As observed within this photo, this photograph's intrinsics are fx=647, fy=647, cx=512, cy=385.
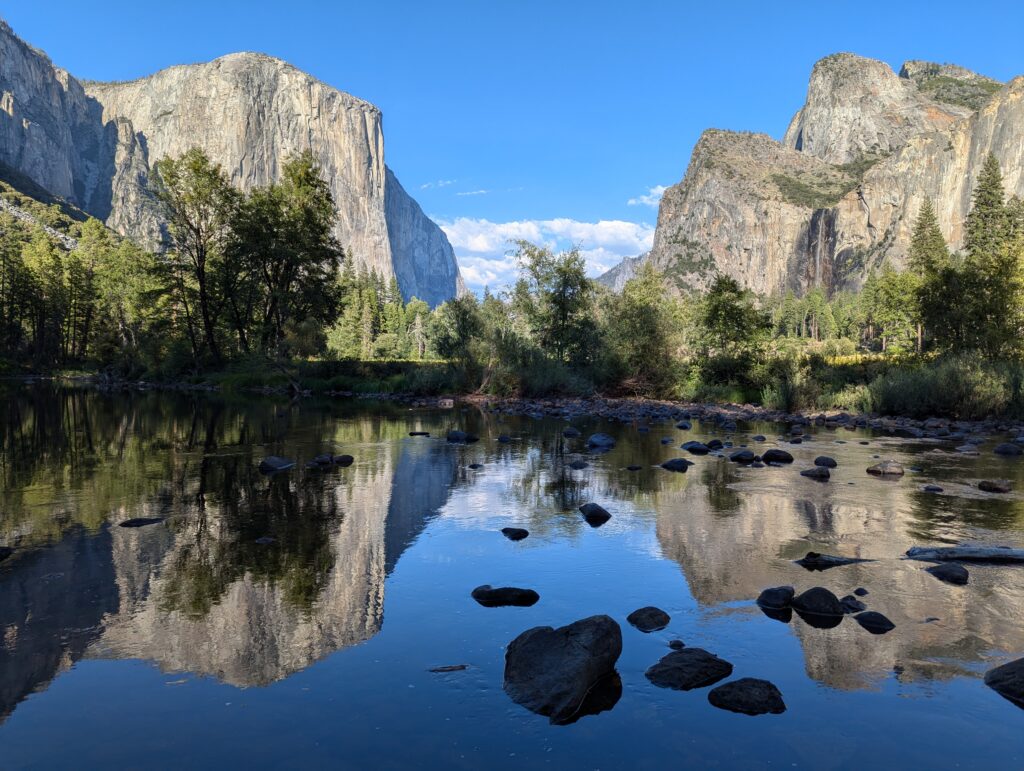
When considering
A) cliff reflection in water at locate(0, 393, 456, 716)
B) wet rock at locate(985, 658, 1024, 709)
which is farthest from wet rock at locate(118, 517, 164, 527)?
wet rock at locate(985, 658, 1024, 709)

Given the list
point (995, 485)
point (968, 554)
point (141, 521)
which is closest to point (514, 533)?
point (141, 521)

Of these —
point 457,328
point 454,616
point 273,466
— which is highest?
point 457,328

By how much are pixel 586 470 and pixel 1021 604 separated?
341 inches

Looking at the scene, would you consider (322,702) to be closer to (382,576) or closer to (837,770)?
(382,576)

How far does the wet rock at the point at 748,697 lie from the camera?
14.2 feet

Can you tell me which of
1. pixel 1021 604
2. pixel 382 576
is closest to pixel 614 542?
pixel 382 576

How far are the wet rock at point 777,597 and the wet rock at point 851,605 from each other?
45 centimetres

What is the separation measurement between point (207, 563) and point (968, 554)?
864 centimetres

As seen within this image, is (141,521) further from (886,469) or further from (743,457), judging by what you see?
(886,469)

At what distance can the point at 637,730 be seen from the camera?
4059mm

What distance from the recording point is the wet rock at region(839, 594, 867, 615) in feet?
19.6

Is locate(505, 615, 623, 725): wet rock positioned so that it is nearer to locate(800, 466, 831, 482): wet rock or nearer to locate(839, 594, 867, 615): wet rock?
locate(839, 594, 867, 615): wet rock

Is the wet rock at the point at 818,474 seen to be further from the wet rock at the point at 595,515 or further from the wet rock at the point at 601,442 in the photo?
the wet rock at the point at 601,442

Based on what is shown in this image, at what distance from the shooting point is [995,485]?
1145 centimetres
